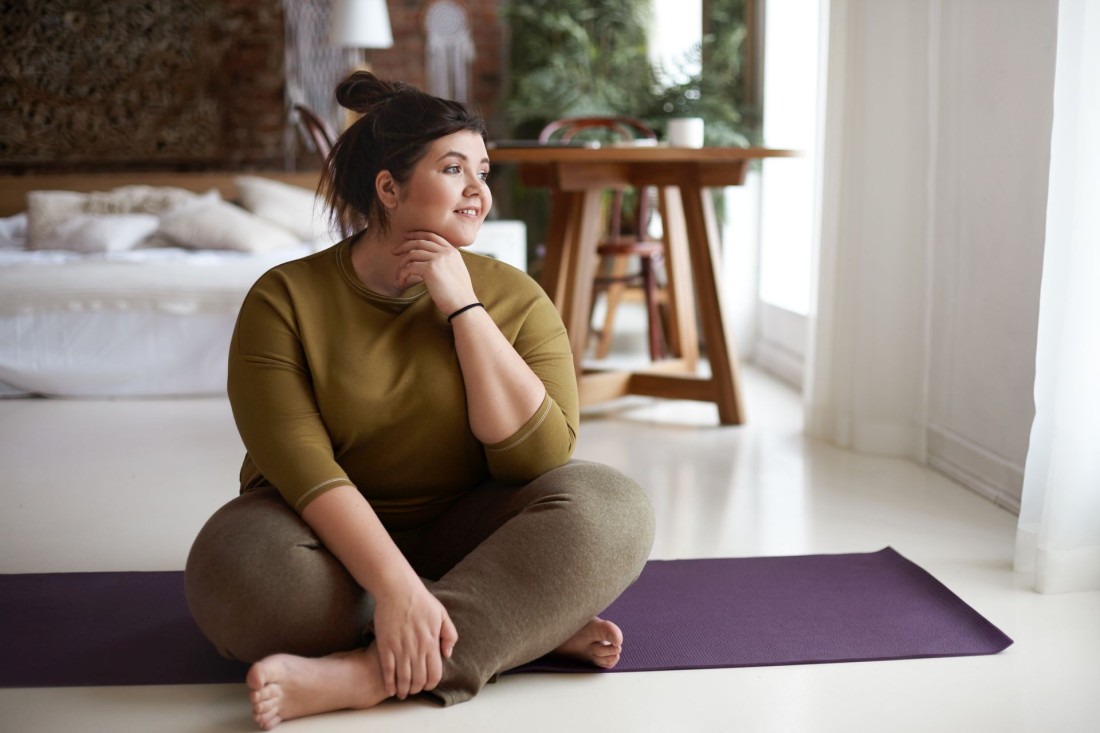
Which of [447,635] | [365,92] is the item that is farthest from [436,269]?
[447,635]

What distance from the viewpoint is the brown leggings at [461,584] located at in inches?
59.3

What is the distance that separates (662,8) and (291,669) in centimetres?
486

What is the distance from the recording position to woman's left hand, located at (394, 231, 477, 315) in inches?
63.6

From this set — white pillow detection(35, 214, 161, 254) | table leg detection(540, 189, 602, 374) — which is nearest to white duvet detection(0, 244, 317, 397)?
white pillow detection(35, 214, 161, 254)

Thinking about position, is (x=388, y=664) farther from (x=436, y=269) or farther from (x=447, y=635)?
(x=436, y=269)

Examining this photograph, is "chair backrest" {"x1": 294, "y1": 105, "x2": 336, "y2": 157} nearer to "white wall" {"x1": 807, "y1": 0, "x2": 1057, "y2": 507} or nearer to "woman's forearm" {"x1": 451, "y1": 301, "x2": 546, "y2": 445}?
"white wall" {"x1": 807, "y1": 0, "x2": 1057, "y2": 507}

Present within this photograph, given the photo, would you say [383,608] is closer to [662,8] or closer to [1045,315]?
[1045,315]

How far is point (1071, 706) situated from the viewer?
5.16 feet

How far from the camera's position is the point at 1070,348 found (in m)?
1.95

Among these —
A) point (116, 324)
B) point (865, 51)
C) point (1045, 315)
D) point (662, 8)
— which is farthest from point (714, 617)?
point (662, 8)

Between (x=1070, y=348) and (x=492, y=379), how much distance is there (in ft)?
3.41

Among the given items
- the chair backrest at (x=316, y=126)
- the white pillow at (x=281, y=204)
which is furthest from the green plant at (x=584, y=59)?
the chair backrest at (x=316, y=126)

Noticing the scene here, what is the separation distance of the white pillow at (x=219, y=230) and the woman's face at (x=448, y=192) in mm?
3044

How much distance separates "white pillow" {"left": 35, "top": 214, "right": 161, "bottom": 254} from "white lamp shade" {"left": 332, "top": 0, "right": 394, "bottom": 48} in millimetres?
1455
